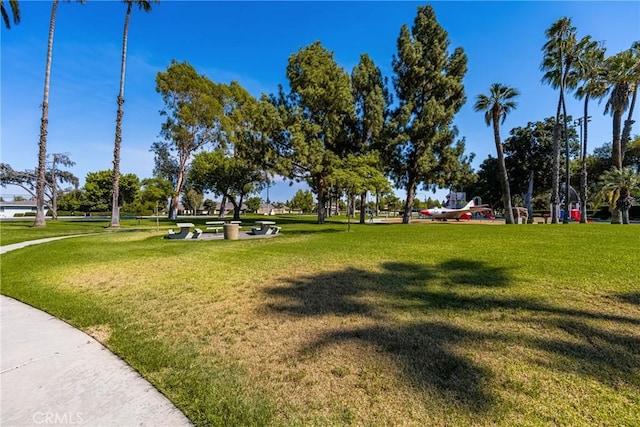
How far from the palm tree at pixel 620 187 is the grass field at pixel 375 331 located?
15.7 metres

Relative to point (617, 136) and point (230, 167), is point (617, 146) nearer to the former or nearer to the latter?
point (617, 136)

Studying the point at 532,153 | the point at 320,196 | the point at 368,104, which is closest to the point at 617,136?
the point at 368,104

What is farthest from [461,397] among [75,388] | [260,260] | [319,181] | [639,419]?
[319,181]

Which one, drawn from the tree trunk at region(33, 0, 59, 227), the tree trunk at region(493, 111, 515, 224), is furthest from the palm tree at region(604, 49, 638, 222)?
the tree trunk at region(33, 0, 59, 227)

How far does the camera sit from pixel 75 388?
291cm

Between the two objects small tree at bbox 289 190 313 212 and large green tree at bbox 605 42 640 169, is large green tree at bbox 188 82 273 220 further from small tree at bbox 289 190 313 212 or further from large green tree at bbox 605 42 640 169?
small tree at bbox 289 190 313 212

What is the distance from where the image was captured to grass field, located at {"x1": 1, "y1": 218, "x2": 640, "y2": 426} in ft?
8.63

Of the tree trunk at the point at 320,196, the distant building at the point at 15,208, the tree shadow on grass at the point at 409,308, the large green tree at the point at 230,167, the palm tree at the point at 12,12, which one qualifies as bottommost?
the distant building at the point at 15,208

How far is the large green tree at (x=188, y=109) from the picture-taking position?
31891 mm

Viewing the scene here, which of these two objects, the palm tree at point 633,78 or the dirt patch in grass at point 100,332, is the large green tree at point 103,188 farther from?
the palm tree at point 633,78

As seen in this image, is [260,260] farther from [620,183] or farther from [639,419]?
[620,183]

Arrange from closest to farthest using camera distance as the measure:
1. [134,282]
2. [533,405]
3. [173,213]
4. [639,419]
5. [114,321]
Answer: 1. [639,419]
2. [533,405]
3. [114,321]
4. [134,282]
5. [173,213]

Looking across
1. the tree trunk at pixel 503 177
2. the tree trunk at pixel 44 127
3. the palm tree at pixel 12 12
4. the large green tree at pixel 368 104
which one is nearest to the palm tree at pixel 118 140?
the tree trunk at pixel 44 127

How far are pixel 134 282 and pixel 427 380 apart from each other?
624cm
